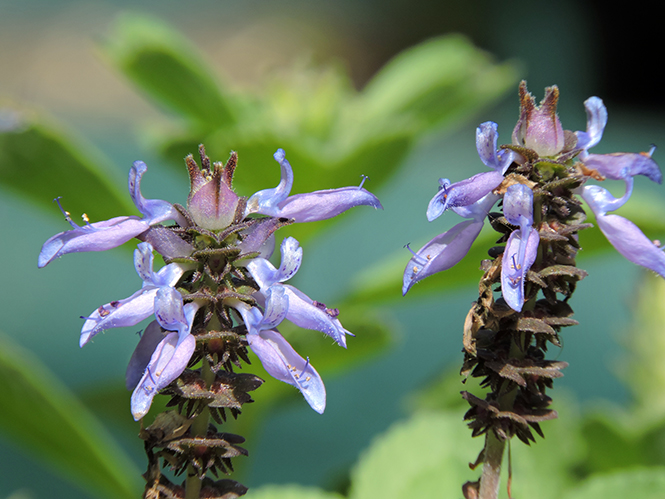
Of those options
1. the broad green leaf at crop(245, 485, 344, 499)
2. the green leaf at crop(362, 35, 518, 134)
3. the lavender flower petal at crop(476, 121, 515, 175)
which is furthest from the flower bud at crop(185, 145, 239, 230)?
the green leaf at crop(362, 35, 518, 134)

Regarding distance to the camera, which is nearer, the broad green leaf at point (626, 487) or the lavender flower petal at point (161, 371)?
the lavender flower petal at point (161, 371)

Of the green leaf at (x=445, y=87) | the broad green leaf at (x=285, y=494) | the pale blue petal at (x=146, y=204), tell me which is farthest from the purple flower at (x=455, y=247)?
the green leaf at (x=445, y=87)

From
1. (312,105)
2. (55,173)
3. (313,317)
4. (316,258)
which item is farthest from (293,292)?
(316,258)

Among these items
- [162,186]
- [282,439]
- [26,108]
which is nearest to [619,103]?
[162,186]

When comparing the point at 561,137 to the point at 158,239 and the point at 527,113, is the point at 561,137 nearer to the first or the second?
the point at 527,113

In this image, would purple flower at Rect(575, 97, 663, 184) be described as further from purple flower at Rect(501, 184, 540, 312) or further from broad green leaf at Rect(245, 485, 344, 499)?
broad green leaf at Rect(245, 485, 344, 499)

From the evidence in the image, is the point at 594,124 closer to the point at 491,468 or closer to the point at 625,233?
the point at 625,233

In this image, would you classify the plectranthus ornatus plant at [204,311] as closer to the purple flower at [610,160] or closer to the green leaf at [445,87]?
the purple flower at [610,160]
